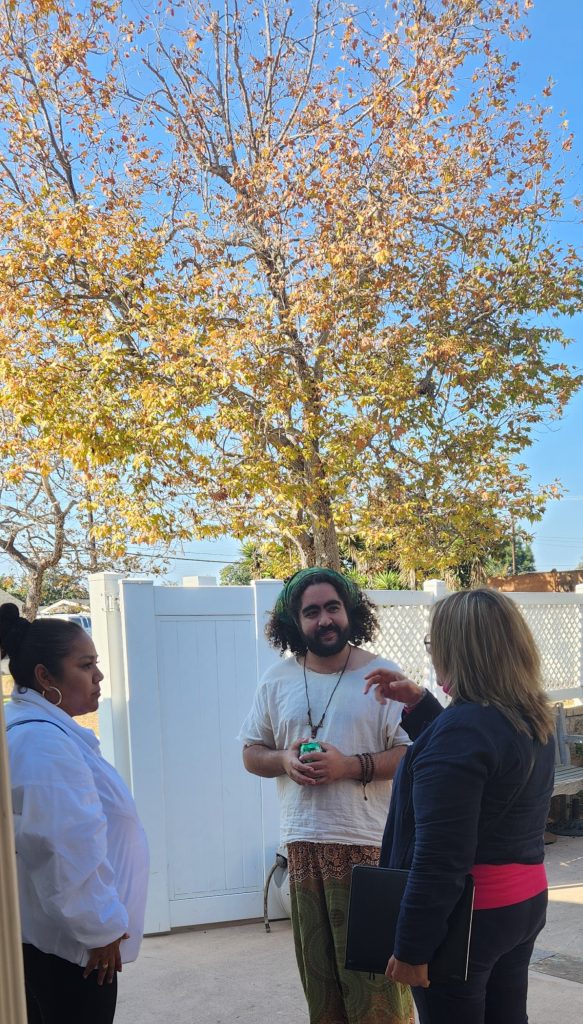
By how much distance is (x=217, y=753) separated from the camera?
17.9 ft

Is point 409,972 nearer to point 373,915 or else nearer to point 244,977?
point 373,915

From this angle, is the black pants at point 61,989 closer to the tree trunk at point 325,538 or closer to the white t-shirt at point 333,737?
the white t-shirt at point 333,737

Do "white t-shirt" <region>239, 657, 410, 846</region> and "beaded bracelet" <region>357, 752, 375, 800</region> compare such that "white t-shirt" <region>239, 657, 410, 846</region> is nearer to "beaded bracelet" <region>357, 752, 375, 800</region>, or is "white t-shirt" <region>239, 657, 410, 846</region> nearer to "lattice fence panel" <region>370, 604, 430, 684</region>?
"beaded bracelet" <region>357, 752, 375, 800</region>

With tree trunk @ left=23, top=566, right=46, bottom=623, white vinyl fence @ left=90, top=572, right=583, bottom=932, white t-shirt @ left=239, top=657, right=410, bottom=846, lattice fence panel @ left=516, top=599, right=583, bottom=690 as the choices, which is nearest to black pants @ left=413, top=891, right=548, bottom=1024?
white t-shirt @ left=239, top=657, right=410, bottom=846

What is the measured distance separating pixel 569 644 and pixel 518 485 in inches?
65.2

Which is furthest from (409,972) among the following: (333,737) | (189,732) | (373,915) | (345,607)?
(189,732)

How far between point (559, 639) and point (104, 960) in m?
7.26

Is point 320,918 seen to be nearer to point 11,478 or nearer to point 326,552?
point 326,552

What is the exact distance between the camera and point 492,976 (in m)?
2.26

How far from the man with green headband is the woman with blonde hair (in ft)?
2.01

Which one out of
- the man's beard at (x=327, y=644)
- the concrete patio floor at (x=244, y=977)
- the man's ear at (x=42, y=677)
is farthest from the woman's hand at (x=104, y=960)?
the concrete patio floor at (x=244, y=977)

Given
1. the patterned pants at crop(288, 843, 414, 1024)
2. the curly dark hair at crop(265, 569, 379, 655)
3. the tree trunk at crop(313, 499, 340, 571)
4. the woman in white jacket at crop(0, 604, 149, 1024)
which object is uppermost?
the tree trunk at crop(313, 499, 340, 571)

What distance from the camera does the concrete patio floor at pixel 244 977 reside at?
404 cm

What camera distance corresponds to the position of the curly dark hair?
3266mm
